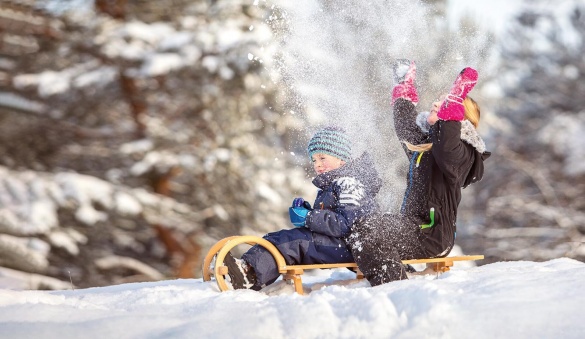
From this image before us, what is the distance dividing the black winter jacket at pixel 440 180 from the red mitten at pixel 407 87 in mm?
456

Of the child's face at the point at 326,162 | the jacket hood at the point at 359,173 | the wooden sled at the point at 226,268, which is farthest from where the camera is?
the child's face at the point at 326,162

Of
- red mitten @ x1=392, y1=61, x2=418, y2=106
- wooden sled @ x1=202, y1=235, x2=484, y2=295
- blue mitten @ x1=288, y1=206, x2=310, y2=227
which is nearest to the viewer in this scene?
wooden sled @ x1=202, y1=235, x2=484, y2=295

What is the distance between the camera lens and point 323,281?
136 inches

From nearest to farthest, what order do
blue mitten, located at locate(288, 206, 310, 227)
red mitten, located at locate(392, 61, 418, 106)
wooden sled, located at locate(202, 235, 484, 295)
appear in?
1. wooden sled, located at locate(202, 235, 484, 295)
2. blue mitten, located at locate(288, 206, 310, 227)
3. red mitten, located at locate(392, 61, 418, 106)

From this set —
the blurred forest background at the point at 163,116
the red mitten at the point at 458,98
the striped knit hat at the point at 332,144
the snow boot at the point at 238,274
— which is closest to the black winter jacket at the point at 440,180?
the red mitten at the point at 458,98

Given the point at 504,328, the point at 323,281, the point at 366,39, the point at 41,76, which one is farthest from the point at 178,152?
the point at 504,328

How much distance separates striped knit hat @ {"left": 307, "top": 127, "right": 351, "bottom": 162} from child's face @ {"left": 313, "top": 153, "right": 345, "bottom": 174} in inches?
0.8

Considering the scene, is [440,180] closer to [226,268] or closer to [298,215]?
[298,215]

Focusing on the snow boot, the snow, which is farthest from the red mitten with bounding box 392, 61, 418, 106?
the snow

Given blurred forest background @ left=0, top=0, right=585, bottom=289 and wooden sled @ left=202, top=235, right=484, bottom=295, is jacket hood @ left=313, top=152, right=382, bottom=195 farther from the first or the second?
blurred forest background @ left=0, top=0, right=585, bottom=289

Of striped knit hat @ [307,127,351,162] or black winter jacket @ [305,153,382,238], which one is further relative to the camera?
striped knit hat @ [307,127,351,162]

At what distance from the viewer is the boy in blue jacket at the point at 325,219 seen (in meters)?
3.13

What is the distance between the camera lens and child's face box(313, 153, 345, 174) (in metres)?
3.49

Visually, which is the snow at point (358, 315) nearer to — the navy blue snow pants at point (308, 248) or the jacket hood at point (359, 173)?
the navy blue snow pants at point (308, 248)
